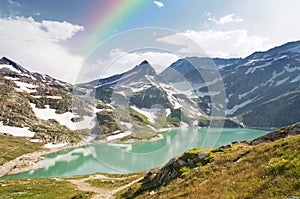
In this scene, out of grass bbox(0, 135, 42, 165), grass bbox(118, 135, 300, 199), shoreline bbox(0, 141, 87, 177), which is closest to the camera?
grass bbox(118, 135, 300, 199)

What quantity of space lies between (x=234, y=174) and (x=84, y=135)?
7278 inches

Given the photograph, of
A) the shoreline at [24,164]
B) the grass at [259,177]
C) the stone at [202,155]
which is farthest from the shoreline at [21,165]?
the grass at [259,177]

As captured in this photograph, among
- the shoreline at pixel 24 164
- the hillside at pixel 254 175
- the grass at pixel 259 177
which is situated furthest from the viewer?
the shoreline at pixel 24 164

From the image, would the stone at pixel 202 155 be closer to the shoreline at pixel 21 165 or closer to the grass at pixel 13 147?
the shoreline at pixel 21 165

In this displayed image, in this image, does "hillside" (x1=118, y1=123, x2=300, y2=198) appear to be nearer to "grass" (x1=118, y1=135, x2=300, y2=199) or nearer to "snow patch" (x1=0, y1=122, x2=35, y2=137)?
"grass" (x1=118, y1=135, x2=300, y2=199)

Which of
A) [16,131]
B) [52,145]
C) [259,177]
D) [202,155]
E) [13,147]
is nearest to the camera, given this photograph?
[259,177]

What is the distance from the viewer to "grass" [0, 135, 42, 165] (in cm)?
11494

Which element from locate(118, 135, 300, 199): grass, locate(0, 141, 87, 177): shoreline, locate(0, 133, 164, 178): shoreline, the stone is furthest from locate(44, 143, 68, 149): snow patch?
locate(118, 135, 300, 199): grass

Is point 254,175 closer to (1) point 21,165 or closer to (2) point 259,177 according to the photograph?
(2) point 259,177

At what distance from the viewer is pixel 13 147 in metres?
131

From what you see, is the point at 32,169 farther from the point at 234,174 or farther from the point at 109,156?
the point at 234,174

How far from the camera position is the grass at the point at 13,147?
11494 centimetres

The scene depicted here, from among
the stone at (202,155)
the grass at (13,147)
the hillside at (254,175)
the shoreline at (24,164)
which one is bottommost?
the shoreline at (24,164)

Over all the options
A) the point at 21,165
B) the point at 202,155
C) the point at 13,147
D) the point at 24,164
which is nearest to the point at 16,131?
the point at 13,147
